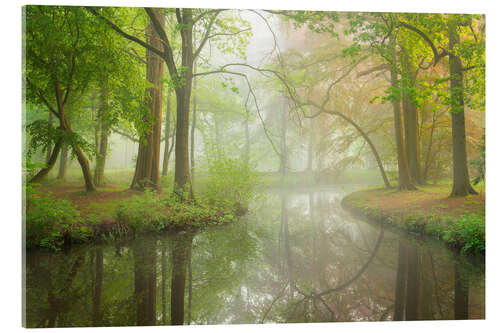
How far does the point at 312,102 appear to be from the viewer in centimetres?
529

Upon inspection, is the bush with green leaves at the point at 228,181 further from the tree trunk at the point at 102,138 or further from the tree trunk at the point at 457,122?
the tree trunk at the point at 457,122

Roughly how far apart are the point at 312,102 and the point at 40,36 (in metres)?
4.03

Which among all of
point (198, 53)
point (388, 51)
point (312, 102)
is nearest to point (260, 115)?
point (312, 102)

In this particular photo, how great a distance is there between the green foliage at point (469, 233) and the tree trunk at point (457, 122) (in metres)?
0.82

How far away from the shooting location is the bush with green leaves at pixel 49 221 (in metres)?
3.17

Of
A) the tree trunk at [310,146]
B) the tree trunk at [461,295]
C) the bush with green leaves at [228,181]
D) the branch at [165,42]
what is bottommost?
the tree trunk at [461,295]

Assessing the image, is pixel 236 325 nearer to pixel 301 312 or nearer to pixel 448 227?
pixel 301 312

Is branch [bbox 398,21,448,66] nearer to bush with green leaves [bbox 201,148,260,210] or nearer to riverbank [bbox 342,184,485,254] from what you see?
riverbank [bbox 342,184,485,254]

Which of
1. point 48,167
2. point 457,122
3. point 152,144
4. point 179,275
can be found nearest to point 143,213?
point 48,167

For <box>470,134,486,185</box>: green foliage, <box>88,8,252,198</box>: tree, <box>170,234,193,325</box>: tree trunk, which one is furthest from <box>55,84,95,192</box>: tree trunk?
<box>470,134,486,185</box>: green foliage

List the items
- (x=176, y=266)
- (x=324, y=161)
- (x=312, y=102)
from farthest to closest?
(x=324, y=161), (x=312, y=102), (x=176, y=266)

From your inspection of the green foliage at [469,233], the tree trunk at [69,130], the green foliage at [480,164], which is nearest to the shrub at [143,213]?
the tree trunk at [69,130]

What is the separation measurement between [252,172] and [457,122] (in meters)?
3.49

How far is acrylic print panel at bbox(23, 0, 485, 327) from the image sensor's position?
2.51 m
